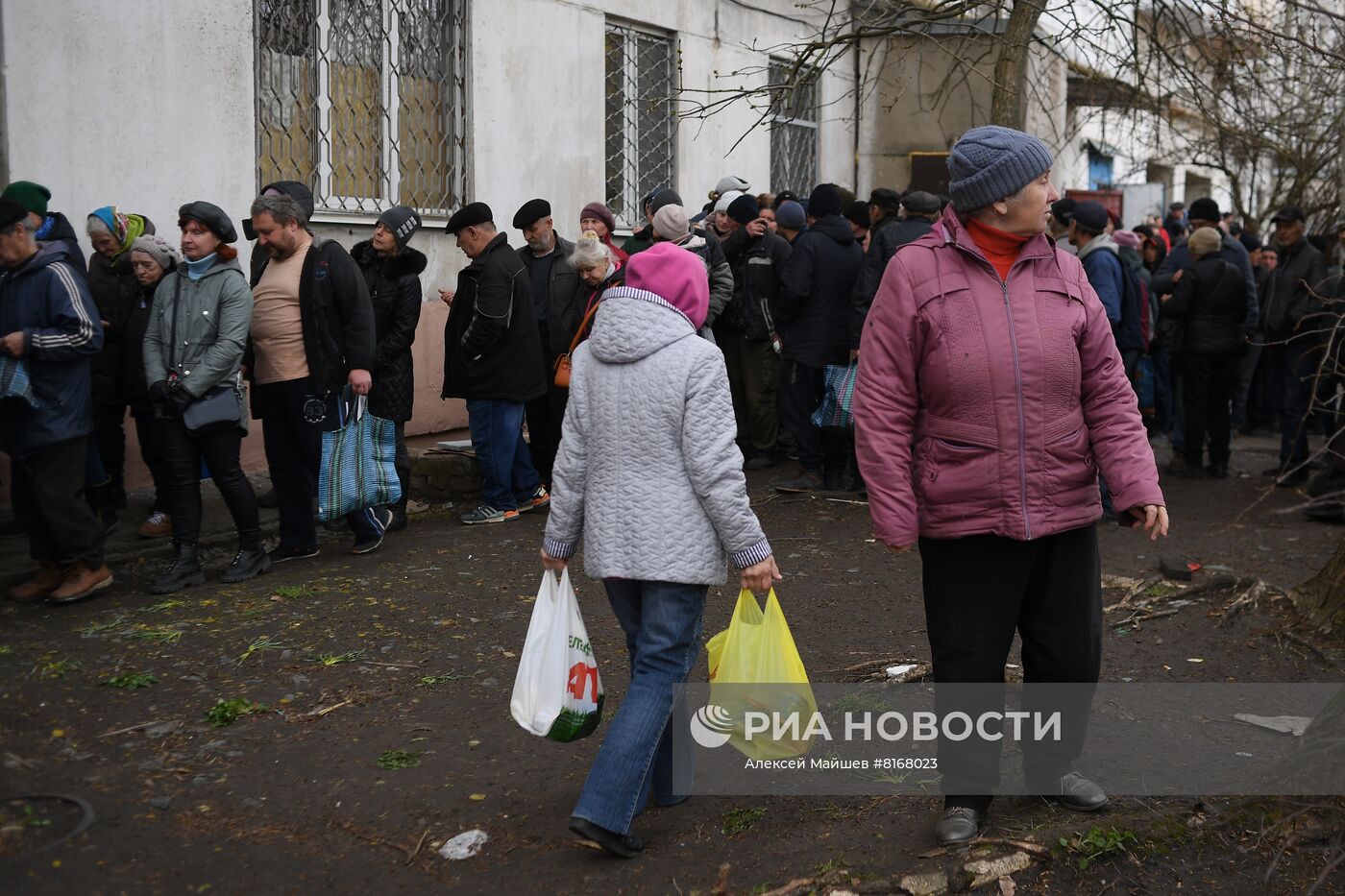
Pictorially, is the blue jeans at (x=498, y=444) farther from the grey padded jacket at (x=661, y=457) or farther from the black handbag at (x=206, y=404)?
the grey padded jacket at (x=661, y=457)

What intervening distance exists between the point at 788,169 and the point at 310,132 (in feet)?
23.4

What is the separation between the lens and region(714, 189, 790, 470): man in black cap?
412 inches

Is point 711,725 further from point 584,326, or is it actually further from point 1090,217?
point 1090,217

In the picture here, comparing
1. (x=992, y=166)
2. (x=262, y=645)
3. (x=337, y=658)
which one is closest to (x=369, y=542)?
(x=262, y=645)

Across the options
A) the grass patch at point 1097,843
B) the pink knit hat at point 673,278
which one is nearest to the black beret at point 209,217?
the pink knit hat at point 673,278

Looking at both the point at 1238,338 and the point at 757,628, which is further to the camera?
the point at 1238,338

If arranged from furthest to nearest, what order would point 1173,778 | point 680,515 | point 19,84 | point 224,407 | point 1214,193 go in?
point 1214,193, point 19,84, point 224,407, point 1173,778, point 680,515

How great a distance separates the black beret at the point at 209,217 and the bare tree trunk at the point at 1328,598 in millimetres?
5266

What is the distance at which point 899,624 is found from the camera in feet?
21.1

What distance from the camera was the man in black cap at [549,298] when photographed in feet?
29.7

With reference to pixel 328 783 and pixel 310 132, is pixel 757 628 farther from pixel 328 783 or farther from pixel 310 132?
pixel 310 132

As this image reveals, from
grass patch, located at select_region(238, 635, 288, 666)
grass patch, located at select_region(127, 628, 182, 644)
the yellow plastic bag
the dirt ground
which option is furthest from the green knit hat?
the yellow plastic bag

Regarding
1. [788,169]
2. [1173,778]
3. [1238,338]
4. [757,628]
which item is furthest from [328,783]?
[788,169]

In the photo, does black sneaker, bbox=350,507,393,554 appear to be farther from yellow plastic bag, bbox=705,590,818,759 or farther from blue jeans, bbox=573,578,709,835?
yellow plastic bag, bbox=705,590,818,759
